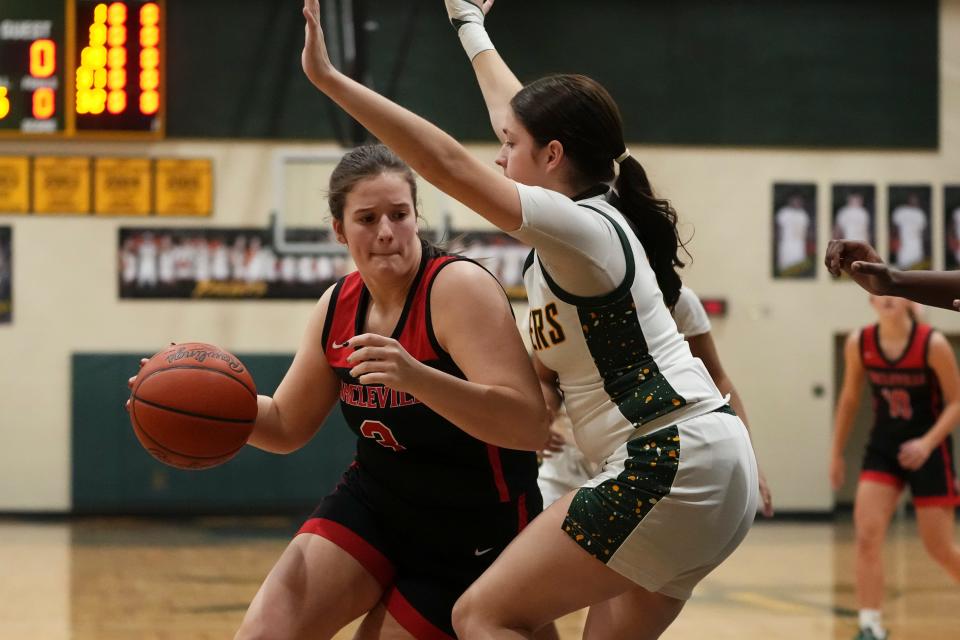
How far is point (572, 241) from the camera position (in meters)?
2.52

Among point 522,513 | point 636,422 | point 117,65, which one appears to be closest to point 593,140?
point 636,422

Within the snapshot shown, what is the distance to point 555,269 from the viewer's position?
2.59 metres

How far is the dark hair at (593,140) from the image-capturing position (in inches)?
110

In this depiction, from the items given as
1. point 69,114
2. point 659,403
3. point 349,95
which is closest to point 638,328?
point 659,403

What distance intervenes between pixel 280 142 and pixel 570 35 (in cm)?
279

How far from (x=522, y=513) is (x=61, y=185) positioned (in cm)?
879

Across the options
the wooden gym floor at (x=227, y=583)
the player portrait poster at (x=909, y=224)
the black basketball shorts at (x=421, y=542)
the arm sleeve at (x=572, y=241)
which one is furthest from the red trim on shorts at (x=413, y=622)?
the player portrait poster at (x=909, y=224)

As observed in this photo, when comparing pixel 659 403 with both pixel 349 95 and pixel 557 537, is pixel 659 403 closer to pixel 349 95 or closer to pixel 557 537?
pixel 557 537

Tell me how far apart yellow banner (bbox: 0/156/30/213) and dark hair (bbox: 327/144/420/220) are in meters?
8.59

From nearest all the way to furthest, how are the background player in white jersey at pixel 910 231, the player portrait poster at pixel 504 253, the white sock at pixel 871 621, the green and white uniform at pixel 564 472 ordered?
the green and white uniform at pixel 564 472
the white sock at pixel 871 621
the player portrait poster at pixel 504 253
the background player in white jersey at pixel 910 231

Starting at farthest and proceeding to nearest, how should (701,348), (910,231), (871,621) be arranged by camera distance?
(910,231) < (871,621) < (701,348)

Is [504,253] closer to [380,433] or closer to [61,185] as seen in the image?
[61,185]

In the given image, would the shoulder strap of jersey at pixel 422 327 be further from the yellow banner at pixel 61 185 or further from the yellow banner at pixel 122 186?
the yellow banner at pixel 61 185

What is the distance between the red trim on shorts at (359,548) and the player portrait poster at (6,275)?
8677 mm
